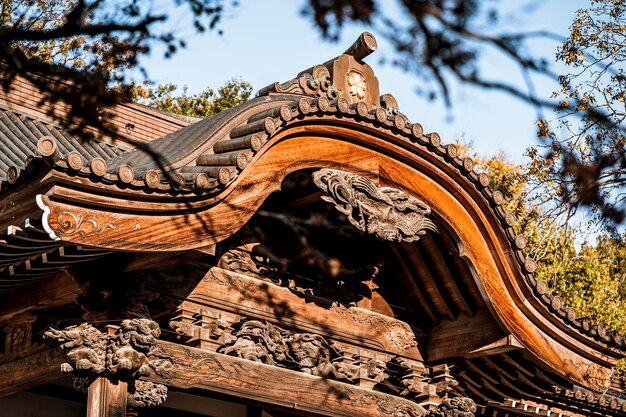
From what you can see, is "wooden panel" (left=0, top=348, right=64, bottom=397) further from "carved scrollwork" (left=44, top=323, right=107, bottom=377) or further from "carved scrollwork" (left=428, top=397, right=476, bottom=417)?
"carved scrollwork" (left=428, top=397, right=476, bottom=417)

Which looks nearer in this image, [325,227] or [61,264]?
[61,264]

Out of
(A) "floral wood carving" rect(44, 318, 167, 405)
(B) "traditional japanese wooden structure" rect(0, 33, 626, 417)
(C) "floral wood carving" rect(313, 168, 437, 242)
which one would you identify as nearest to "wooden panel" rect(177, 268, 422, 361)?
(B) "traditional japanese wooden structure" rect(0, 33, 626, 417)

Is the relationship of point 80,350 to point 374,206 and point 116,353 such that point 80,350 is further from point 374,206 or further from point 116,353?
point 374,206

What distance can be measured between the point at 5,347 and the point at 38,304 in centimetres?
77

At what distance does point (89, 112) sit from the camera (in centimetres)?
421

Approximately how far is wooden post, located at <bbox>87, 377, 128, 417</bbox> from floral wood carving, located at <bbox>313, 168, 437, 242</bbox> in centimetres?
216

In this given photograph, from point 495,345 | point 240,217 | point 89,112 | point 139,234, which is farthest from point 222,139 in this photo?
point 89,112

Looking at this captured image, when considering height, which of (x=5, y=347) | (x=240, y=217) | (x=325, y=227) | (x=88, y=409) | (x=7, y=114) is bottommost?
(x=88, y=409)

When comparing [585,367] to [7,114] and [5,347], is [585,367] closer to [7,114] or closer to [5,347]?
[5,347]

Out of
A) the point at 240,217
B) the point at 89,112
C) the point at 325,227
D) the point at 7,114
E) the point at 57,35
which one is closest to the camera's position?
the point at 57,35

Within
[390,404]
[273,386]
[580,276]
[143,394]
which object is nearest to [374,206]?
[273,386]

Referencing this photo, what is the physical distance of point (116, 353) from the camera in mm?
7227

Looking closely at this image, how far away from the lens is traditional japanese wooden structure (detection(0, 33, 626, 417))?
694 cm

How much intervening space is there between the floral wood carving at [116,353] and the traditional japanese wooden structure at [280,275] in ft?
0.05
